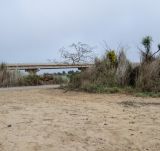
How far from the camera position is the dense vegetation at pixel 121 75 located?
1716cm

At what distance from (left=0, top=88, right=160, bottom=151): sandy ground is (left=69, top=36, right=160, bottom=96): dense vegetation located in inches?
214

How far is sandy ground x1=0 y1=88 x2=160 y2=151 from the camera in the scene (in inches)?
298

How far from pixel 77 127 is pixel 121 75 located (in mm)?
9809

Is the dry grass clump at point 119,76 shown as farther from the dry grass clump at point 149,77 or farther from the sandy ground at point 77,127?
the sandy ground at point 77,127

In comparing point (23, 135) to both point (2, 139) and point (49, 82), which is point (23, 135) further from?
point (49, 82)

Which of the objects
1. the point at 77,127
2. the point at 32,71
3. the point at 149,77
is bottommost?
the point at 77,127

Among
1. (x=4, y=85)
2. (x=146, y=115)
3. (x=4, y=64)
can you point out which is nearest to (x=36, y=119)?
(x=146, y=115)

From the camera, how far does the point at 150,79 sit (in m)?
17.4

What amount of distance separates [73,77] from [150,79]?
3466 mm

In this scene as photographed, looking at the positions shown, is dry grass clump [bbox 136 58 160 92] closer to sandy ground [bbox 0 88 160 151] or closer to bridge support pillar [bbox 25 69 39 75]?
sandy ground [bbox 0 88 160 151]

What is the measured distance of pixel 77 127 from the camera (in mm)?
8711

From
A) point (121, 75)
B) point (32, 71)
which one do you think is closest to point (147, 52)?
point (121, 75)

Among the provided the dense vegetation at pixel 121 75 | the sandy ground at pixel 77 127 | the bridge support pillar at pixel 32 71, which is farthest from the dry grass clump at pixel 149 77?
the bridge support pillar at pixel 32 71

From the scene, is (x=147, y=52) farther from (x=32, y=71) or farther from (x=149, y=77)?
(x=32, y=71)
